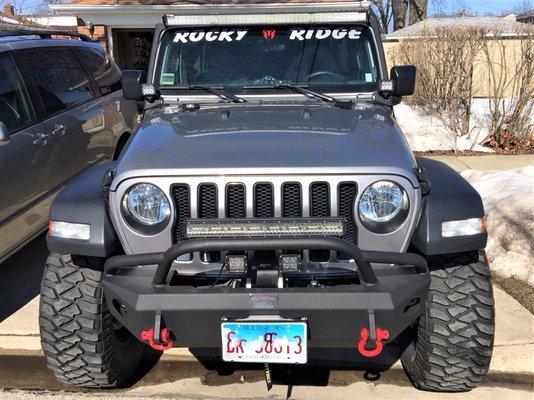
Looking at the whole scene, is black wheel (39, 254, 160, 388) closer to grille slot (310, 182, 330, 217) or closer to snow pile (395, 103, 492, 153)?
grille slot (310, 182, 330, 217)

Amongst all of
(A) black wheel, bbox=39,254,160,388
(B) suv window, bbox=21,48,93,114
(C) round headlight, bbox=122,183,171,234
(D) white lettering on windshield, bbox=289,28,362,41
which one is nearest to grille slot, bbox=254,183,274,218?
(C) round headlight, bbox=122,183,171,234

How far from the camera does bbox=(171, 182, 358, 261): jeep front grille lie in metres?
2.53

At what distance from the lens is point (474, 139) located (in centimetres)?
898

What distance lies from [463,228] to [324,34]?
5.80 feet

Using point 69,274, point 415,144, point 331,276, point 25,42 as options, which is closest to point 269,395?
point 331,276

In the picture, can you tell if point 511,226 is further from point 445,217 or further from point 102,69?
point 102,69

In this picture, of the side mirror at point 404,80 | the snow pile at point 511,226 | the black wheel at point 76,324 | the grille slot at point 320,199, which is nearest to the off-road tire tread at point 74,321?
the black wheel at point 76,324

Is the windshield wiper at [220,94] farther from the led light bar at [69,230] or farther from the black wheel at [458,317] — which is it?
the black wheel at [458,317]

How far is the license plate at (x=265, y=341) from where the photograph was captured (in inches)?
94.2

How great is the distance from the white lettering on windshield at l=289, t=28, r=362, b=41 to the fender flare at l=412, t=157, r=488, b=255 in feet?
4.88

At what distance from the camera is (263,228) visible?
2438mm

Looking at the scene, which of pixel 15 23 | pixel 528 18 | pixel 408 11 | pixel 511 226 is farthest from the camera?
pixel 408 11

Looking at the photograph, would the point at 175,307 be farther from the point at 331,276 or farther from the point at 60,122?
the point at 60,122

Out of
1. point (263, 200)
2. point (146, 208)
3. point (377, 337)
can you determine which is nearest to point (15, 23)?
point (146, 208)
